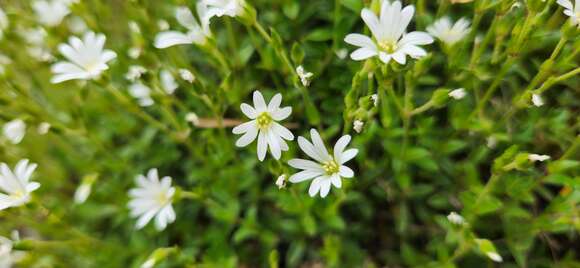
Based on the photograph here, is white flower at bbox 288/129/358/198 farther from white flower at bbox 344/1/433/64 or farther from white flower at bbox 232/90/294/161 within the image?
white flower at bbox 344/1/433/64

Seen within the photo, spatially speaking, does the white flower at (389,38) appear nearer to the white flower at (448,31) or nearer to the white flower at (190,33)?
the white flower at (448,31)

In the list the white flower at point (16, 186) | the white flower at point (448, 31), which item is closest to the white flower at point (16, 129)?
the white flower at point (16, 186)

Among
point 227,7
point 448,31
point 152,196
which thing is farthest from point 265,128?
point 448,31

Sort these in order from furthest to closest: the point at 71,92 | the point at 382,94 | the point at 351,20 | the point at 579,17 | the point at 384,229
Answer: the point at 71,92 < the point at 384,229 < the point at 351,20 < the point at 382,94 < the point at 579,17

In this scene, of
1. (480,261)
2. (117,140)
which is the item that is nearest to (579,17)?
(480,261)

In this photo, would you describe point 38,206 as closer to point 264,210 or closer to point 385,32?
point 264,210

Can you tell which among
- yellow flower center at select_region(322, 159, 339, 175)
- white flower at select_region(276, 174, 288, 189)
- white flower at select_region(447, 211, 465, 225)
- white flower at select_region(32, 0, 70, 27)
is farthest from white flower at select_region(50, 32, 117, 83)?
white flower at select_region(447, 211, 465, 225)
